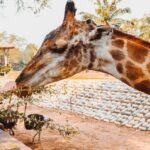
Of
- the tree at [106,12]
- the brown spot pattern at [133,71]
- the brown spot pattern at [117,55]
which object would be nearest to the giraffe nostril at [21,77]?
the brown spot pattern at [117,55]

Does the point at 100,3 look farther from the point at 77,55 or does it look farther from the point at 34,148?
the point at 77,55

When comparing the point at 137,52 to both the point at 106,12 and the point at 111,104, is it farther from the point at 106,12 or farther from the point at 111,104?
the point at 106,12

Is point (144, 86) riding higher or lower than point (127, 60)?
lower

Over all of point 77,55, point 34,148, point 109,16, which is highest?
point 109,16

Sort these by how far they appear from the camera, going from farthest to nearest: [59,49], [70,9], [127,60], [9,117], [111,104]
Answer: [111,104], [9,117], [127,60], [59,49], [70,9]

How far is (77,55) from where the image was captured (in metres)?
3.66

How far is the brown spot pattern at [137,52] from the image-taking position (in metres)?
3.82

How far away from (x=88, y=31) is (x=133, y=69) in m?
0.73

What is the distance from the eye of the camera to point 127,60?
12.6 feet

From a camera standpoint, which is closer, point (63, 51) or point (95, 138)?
point (63, 51)

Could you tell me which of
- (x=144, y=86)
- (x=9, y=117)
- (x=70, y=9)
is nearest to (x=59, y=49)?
(x=70, y=9)

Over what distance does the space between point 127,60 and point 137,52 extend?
17 centimetres

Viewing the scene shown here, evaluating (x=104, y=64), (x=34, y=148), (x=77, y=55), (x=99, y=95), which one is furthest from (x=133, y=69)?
(x=99, y=95)

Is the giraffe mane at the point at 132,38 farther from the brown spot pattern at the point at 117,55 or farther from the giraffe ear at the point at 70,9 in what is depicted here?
the giraffe ear at the point at 70,9
